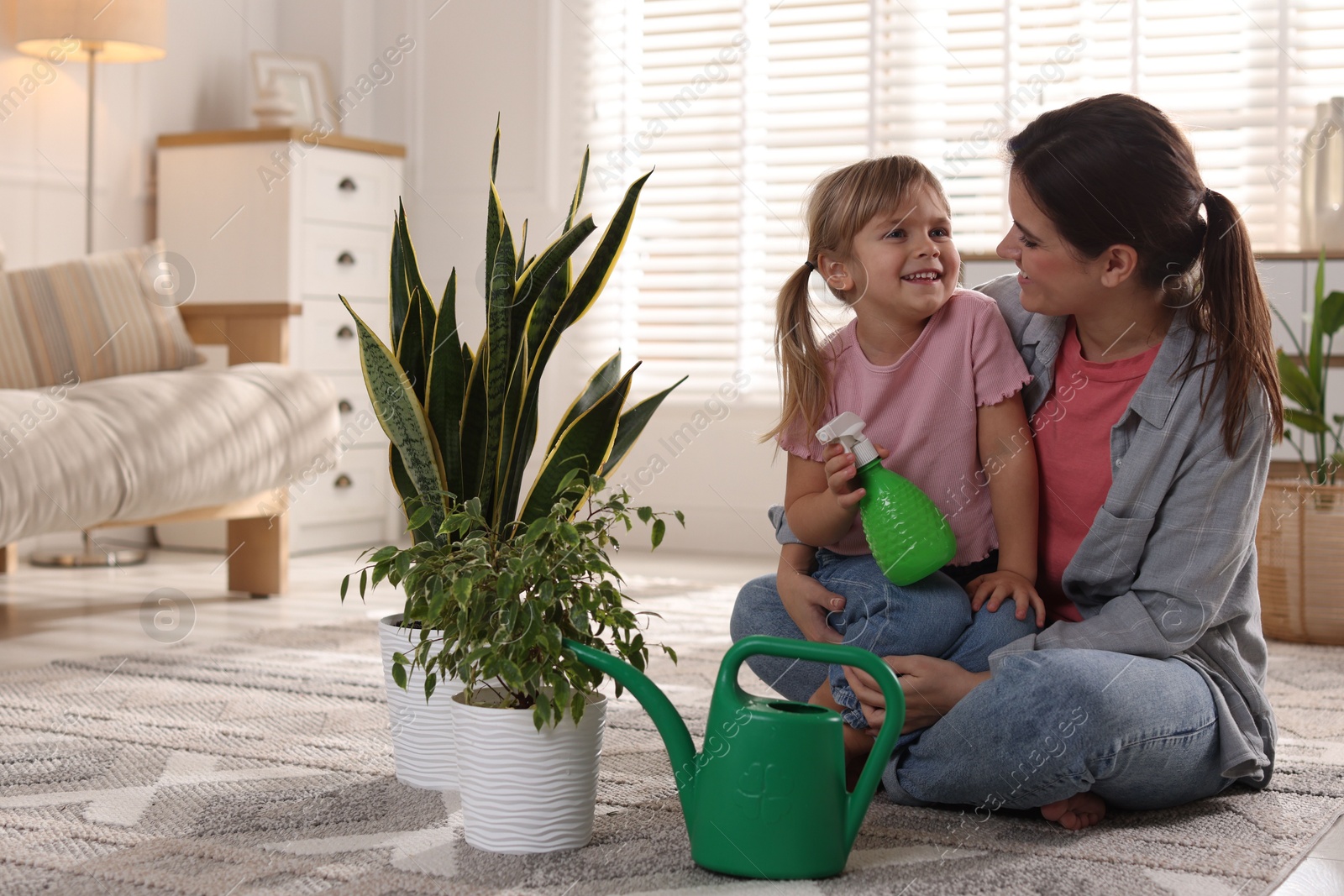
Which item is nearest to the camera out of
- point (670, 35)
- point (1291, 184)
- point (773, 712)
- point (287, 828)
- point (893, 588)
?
point (773, 712)

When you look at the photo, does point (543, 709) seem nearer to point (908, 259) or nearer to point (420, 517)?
point (420, 517)

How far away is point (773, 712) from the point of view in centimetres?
107

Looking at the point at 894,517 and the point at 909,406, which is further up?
the point at 909,406

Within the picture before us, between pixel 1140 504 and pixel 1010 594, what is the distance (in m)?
0.15

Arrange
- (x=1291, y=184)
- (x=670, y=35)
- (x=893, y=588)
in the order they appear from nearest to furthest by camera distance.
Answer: (x=893, y=588) → (x=1291, y=184) → (x=670, y=35)

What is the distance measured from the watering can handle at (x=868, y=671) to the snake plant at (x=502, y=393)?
28 centimetres

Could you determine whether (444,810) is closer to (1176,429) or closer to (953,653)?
(953,653)

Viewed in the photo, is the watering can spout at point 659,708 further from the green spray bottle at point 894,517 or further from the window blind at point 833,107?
the window blind at point 833,107

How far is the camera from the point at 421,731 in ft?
4.47

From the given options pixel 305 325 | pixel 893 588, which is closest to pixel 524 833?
pixel 893 588

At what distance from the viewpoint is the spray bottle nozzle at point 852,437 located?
1280mm

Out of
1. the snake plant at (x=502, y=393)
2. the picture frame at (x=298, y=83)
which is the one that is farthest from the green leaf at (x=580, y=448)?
the picture frame at (x=298, y=83)

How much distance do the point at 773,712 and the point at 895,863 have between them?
0.65 feet

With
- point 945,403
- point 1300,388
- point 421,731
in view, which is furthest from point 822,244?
point 1300,388
